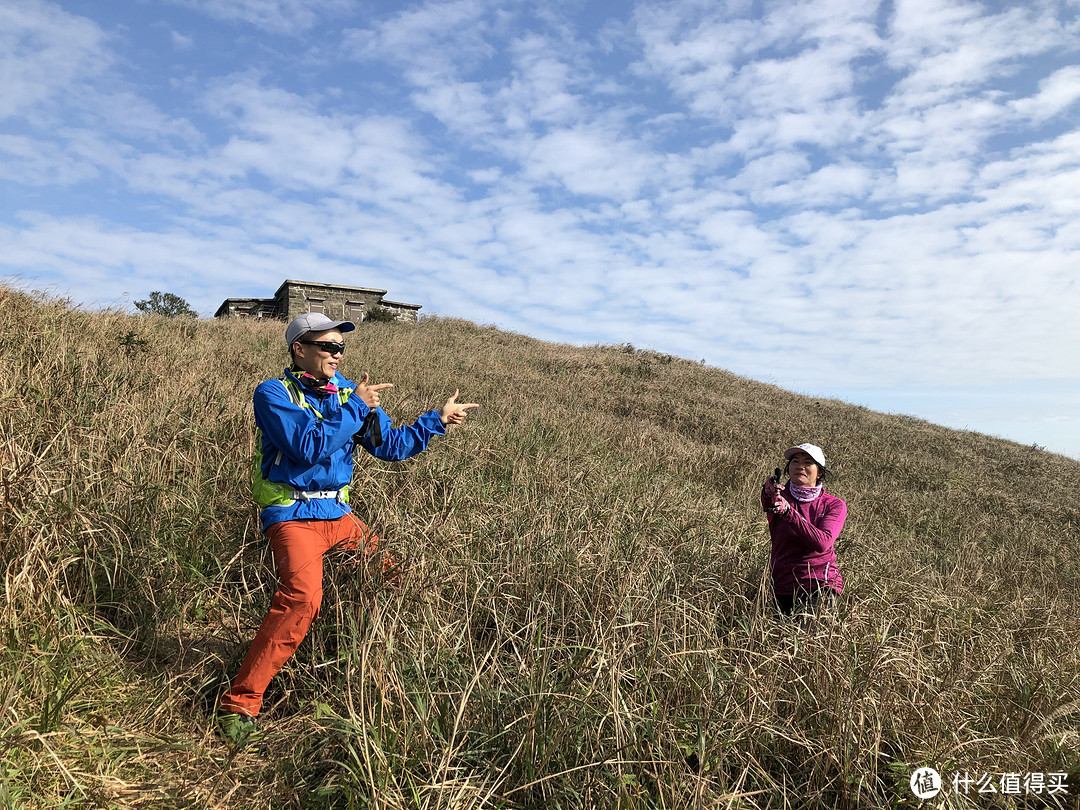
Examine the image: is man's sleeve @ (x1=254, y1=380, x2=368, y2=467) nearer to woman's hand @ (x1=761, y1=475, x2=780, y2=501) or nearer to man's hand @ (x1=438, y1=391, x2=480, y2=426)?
man's hand @ (x1=438, y1=391, x2=480, y2=426)

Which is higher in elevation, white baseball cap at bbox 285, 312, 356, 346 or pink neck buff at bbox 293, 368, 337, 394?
white baseball cap at bbox 285, 312, 356, 346

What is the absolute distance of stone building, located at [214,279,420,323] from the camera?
26266mm

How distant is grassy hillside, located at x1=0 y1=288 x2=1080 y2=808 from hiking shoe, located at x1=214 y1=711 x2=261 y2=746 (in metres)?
0.06

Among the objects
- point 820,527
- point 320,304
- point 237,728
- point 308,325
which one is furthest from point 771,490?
point 320,304

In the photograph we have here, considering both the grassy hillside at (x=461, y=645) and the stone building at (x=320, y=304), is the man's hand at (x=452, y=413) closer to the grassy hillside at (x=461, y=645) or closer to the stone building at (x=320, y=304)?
the grassy hillside at (x=461, y=645)

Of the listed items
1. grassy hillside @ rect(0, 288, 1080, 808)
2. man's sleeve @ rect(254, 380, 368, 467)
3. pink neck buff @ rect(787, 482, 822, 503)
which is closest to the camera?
grassy hillside @ rect(0, 288, 1080, 808)

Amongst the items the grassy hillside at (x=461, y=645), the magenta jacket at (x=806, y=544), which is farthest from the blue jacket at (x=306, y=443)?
the magenta jacket at (x=806, y=544)

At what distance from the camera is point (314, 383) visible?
2855 mm

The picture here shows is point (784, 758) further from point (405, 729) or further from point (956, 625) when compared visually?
point (956, 625)

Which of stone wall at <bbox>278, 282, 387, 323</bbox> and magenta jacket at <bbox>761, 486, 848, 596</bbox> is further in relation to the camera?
stone wall at <bbox>278, 282, 387, 323</bbox>

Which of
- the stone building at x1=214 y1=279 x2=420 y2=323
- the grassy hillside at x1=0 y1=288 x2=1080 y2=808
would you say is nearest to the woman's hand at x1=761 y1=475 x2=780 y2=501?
the grassy hillside at x1=0 y1=288 x2=1080 y2=808

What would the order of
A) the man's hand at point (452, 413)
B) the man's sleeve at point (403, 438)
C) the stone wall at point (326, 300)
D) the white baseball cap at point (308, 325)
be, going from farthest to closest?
the stone wall at point (326, 300) → the man's hand at point (452, 413) → the man's sleeve at point (403, 438) → the white baseball cap at point (308, 325)

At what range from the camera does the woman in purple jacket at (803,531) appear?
3.43 meters

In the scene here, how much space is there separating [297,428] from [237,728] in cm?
129
